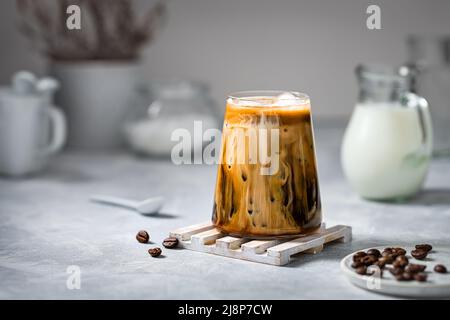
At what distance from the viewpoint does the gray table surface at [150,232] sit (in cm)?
103

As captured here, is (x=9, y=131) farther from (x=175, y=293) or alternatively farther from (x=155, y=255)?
(x=175, y=293)

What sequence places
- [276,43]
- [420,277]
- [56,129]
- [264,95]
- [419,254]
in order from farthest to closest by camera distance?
[276,43] < [56,129] < [264,95] < [419,254] < [420,277]

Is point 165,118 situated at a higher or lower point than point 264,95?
lower

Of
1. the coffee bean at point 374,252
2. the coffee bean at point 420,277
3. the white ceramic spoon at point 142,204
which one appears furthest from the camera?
the white ceramic spoon at point 142,204

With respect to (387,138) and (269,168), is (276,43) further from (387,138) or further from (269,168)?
(269,168)

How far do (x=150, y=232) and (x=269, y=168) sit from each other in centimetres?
28

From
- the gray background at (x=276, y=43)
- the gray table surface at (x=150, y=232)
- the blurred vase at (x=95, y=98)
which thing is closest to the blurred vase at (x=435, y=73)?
the gray table surface at (x=150, y=232)

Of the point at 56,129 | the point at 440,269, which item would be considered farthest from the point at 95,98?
the point at 440,269

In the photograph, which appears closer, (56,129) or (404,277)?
(404,277)

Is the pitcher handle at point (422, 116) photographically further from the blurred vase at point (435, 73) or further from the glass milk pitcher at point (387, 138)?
the blurred vase at point (435, 73)

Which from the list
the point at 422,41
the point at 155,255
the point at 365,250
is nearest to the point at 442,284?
the point at 365,250

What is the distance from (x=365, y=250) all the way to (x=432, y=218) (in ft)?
0.99

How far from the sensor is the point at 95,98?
208 cm

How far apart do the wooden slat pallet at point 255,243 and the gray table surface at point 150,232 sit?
13mm
